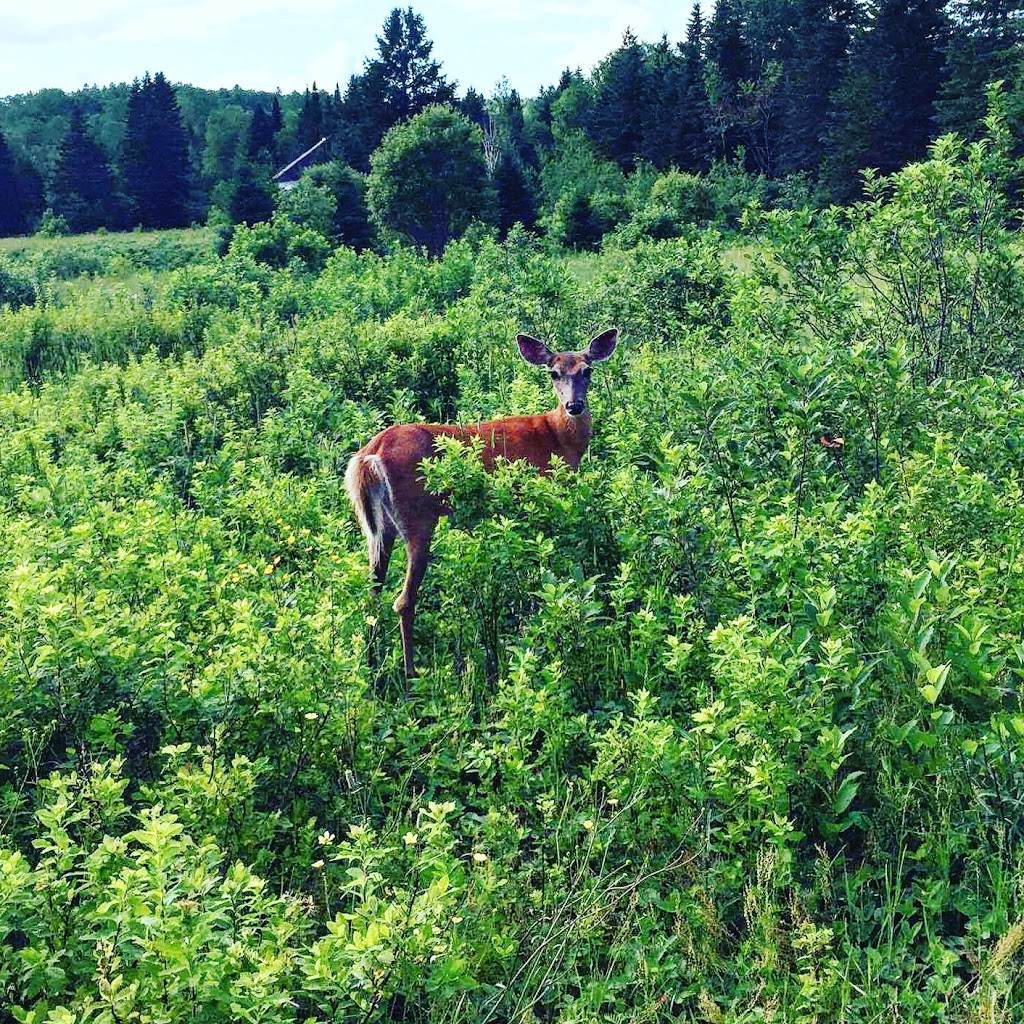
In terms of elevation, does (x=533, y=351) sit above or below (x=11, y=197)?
below

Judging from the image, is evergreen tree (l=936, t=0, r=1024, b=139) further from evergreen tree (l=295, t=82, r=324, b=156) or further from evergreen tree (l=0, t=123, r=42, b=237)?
evergreen tree (l=0, t=123, r=42, b=237)

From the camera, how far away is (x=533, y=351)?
7852 millimetres

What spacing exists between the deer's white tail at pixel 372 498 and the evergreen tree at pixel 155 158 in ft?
186

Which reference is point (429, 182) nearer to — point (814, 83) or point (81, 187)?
point (814, 83)

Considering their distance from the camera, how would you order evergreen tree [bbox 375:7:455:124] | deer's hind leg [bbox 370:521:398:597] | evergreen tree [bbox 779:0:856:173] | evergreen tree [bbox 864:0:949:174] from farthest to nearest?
evergreen tree [bbox 375:7:455:124] → evergreen tree [bbox 779:0:856:173] → evergreen tree [bbox 864:0:949:174] → deer's hind leg [bbox 370:521:398:597]

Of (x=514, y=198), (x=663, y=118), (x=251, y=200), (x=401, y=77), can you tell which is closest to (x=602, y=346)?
(x=251, y=200)

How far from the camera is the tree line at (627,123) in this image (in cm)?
4122

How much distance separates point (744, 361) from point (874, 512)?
2680 mm

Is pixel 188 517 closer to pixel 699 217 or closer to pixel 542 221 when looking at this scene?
pixel 542 221

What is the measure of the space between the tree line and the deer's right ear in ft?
92.8

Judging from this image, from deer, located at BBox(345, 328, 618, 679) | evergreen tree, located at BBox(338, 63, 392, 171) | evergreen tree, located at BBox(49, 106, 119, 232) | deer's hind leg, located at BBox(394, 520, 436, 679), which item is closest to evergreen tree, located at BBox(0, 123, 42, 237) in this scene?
evergreen tree, located at BBox(49, 106, 119, 232)

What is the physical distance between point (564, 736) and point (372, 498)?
253cm

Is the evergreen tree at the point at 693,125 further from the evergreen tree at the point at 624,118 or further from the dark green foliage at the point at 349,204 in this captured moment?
the dark green foliage at the point at 349,204

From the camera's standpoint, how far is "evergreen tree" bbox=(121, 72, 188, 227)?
57156mm
